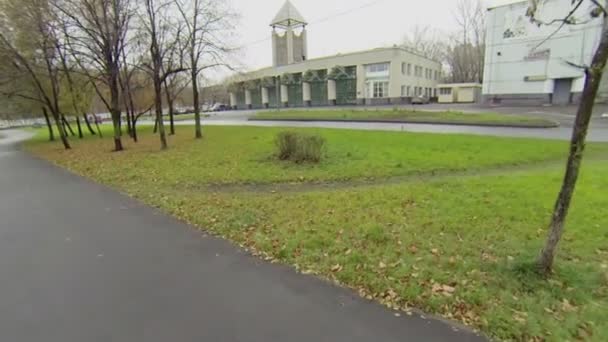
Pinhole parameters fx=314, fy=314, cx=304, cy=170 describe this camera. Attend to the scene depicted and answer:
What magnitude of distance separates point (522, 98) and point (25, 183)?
44166 mm

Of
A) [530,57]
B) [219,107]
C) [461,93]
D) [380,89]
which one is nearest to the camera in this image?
[530,57]

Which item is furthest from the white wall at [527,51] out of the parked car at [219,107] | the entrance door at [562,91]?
the parked car at [219,107]

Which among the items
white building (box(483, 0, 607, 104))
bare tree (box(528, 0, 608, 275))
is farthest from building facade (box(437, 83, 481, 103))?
bare tree (box(528, 0, 608, 275))

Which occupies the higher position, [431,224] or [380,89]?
[380,89]

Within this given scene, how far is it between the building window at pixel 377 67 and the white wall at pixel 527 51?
13.8 m

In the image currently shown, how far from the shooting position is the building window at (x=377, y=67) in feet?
157

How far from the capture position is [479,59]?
59.8 metres

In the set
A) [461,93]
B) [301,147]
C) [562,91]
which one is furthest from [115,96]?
[461,93]

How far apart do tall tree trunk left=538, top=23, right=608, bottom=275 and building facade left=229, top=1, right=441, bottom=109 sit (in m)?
42.6

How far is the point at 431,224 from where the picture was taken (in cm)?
497

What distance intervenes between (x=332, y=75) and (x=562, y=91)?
3067 cm

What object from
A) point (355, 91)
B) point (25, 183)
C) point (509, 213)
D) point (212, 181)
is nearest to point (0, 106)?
point (25, 183)

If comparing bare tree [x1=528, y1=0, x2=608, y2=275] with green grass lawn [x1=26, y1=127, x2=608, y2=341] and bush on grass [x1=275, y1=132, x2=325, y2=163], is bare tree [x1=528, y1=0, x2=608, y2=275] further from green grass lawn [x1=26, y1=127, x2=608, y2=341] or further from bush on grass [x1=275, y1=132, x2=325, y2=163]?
bush on grass [x1=275, y1=132, x2=325, y2=163]

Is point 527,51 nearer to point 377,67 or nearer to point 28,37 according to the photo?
point 377,67
